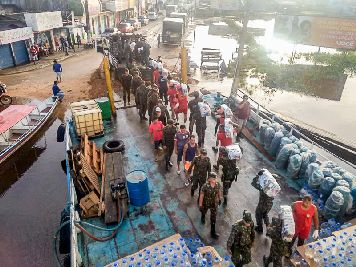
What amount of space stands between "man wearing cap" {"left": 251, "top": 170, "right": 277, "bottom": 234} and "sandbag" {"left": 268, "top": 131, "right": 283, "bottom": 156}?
354cm

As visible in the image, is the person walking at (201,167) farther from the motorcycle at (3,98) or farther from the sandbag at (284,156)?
the motorcycle at (3,98)

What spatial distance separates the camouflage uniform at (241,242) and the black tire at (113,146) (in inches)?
247

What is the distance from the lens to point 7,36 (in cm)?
2594

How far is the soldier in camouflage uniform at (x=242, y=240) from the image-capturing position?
6.22 meters

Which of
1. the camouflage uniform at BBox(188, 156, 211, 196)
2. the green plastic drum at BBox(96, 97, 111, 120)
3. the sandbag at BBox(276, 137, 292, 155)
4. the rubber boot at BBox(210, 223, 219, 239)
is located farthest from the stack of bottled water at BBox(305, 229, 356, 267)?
the green plastic drum at BBox(96, 97, 111, 120)

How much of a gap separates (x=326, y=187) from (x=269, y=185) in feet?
8.21

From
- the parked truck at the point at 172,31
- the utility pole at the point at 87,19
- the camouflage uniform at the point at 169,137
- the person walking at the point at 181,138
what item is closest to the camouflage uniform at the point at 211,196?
the person walking at the point at 181,138

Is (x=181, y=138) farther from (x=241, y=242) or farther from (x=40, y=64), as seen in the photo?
(x=40, y=64)

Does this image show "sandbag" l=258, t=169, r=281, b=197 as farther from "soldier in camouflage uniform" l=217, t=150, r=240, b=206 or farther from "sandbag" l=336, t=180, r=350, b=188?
"sandbag" l=336, t=180, r=350, b=188

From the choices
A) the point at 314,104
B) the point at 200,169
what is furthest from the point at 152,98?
the point at 314,104

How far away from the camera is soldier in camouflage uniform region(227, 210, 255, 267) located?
622 cm

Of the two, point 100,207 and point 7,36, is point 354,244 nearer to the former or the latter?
point 100,207

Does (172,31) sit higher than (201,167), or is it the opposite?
(172,31)

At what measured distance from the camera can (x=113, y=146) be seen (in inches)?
464
